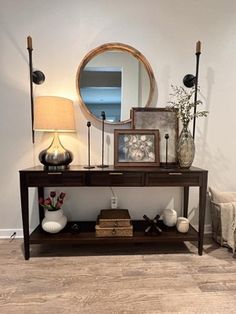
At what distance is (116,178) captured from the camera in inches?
73.6

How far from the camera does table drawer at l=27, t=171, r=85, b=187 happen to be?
1.83 m

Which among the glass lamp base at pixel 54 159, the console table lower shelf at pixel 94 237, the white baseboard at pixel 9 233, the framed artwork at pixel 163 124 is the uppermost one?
the framed artwork at pixel 163 124

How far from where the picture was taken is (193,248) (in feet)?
6.86

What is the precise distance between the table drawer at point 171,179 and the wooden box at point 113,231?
18.1 inches

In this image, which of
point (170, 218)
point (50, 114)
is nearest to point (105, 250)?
point (170, 218)

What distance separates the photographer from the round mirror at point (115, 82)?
2.16 m

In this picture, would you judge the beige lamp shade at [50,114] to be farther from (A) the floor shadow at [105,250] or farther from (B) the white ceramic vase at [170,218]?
(B) the white ceramic vase at [170,218]

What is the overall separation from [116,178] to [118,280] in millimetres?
777

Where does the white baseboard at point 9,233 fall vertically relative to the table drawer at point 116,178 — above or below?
below

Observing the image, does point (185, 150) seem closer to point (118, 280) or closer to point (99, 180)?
point (99, 180)

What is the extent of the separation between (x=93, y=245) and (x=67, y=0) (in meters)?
2.41

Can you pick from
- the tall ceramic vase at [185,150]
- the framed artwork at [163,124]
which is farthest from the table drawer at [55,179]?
the tall ceramic vase at [185,150]

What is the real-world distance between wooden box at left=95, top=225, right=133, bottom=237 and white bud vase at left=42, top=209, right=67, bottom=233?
13.6 inches

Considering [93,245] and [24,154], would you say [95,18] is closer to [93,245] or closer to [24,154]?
[24,154]
